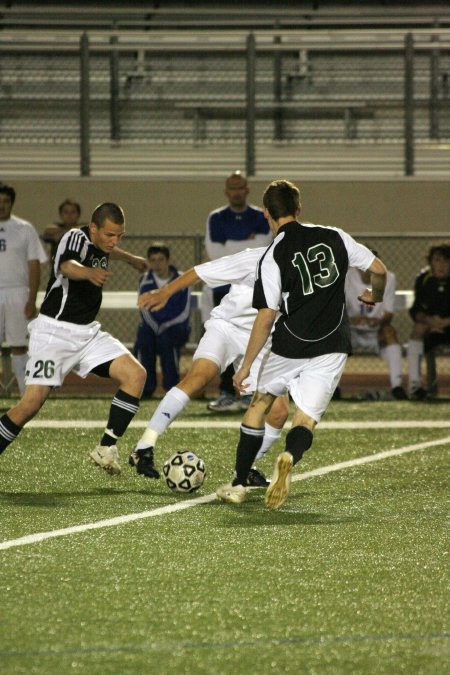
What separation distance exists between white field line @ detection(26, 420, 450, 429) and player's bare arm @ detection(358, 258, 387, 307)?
3580mm

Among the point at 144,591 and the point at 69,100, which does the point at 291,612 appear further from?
the point at 69,100

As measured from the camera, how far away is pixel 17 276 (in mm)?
11664

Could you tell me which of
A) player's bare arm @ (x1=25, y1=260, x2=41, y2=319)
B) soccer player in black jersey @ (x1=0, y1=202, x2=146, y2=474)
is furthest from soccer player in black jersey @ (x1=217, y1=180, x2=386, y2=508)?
player's bare arm @ (x1=25, y1=260, x2=41, y2=319)

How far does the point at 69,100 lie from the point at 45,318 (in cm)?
1126

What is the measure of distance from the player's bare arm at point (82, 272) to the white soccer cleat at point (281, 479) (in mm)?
1529

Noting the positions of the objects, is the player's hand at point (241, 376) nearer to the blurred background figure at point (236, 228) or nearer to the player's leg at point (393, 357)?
the blurred background figure at point (236, 228)

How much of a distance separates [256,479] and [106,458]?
2.94ft

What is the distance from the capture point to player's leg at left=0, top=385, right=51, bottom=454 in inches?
281

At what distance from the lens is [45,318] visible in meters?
7.32

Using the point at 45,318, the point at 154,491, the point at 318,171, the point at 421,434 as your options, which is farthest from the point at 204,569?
the point at 318,171

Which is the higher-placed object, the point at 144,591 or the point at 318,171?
the point at 318,171

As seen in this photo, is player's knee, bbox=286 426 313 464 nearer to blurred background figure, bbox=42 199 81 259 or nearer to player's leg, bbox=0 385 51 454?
player's leg, bbox=0 385 51 454

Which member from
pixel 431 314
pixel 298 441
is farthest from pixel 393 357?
pixel 298 441

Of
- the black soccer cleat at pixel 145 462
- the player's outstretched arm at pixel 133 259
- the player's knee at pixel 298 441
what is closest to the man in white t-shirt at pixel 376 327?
the player's outstretched arm at pixel 133 259
